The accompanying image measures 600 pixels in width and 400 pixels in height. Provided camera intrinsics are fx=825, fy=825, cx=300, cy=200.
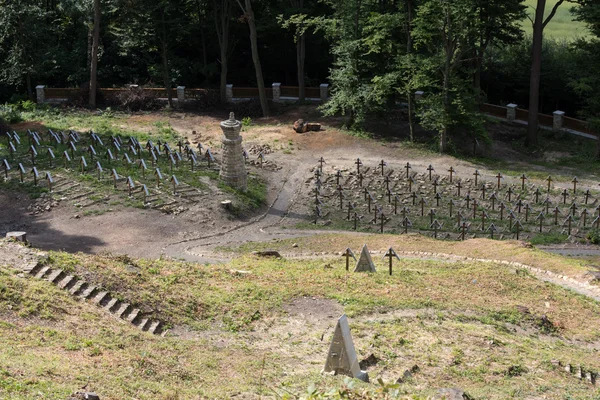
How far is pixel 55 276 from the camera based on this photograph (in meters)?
22.7

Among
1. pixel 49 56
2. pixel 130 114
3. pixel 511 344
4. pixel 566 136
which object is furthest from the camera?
pixel 49 56

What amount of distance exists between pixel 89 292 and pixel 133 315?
154 centimetres

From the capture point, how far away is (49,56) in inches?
2136

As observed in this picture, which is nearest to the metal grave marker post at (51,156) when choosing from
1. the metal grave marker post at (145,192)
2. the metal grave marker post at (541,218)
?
the metal grave marker post at (145,192)

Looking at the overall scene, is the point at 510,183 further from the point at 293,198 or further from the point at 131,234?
the point at 131,234

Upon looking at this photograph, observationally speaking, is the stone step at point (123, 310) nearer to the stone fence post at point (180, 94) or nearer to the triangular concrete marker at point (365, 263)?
the triangular concrete marker at point (365, 263)

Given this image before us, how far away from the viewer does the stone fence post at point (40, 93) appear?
5272cm

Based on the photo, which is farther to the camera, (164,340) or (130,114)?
(130,114)

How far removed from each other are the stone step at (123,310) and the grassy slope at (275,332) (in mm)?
425

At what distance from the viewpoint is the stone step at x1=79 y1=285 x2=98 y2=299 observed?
22.2 meters

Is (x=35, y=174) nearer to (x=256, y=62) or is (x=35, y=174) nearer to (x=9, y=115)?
(x=9, y=115)

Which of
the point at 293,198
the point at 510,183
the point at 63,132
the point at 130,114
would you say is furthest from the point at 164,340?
the point at 130,114

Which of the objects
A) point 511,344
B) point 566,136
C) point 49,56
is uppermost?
point 49,56

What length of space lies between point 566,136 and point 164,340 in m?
33.1
